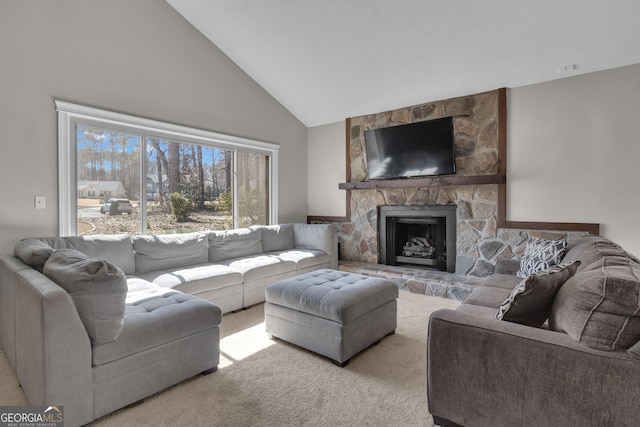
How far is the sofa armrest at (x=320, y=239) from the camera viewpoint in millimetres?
4645

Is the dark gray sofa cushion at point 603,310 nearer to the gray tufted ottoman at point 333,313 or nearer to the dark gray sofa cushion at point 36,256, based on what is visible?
the gray tufted ottoman at point 333,313

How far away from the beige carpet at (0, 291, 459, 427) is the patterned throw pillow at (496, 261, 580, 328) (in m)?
0.72

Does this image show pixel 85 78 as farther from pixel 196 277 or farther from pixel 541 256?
pixel 541 256

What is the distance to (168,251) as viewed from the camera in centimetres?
348

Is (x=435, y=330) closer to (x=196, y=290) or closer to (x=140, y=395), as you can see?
(x=140, y=395)

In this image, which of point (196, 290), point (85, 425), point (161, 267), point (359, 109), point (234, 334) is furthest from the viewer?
point (359, 109)

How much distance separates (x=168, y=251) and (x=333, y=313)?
6.93 ft

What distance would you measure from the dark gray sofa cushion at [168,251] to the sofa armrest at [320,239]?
4.84ft

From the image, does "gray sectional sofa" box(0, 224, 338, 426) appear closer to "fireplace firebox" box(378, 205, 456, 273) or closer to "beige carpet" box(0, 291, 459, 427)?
"beige carpet" box(0, 291, 459, 427)

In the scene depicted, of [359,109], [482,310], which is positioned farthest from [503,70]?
[482,310]

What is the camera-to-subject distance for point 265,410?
1806 mm

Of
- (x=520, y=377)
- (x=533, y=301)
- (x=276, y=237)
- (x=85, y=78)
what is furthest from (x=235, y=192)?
(x=520, y=377)

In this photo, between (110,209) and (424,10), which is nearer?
(424,10)

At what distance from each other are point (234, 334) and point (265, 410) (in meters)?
1.13
